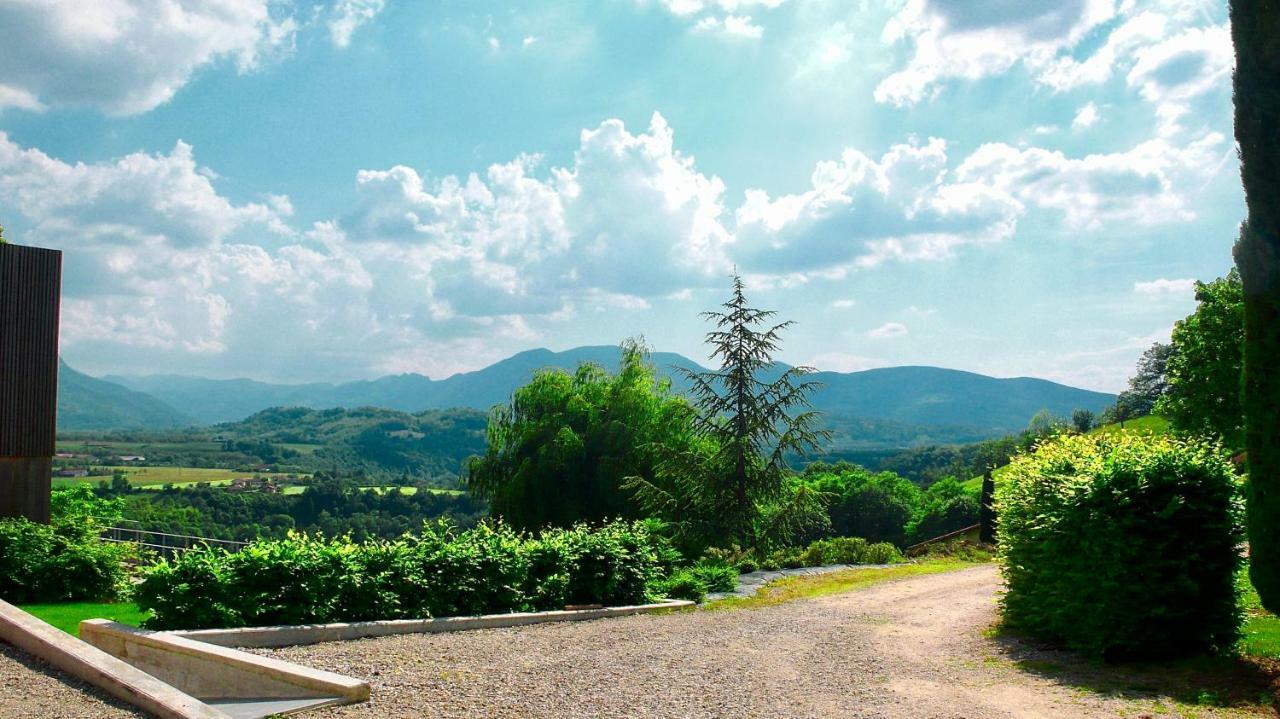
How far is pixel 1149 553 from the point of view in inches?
307

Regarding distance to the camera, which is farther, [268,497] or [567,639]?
[268,497]

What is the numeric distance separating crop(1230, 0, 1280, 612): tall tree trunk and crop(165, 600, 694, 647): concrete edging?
24.8ft

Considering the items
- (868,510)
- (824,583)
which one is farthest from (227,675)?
(868,510)

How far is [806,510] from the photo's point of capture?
2100cm

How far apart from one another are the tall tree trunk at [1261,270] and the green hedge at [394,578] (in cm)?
795

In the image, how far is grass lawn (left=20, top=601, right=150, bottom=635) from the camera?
10.6 metres

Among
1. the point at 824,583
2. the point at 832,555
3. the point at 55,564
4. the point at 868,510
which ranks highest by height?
the point at 55,564

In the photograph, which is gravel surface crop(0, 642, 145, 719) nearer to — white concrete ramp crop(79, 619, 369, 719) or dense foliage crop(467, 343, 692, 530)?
white concrete ramp crop(79, 619, 369, 719)

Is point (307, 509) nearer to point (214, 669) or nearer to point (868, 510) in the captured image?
point (868, 510)

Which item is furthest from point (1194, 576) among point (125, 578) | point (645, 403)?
point (645, 403)

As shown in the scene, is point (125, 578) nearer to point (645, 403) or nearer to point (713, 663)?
point (713, 663)

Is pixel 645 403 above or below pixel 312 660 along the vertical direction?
above

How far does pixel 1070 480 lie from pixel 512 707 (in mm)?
5800

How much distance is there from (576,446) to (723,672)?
17979mm
